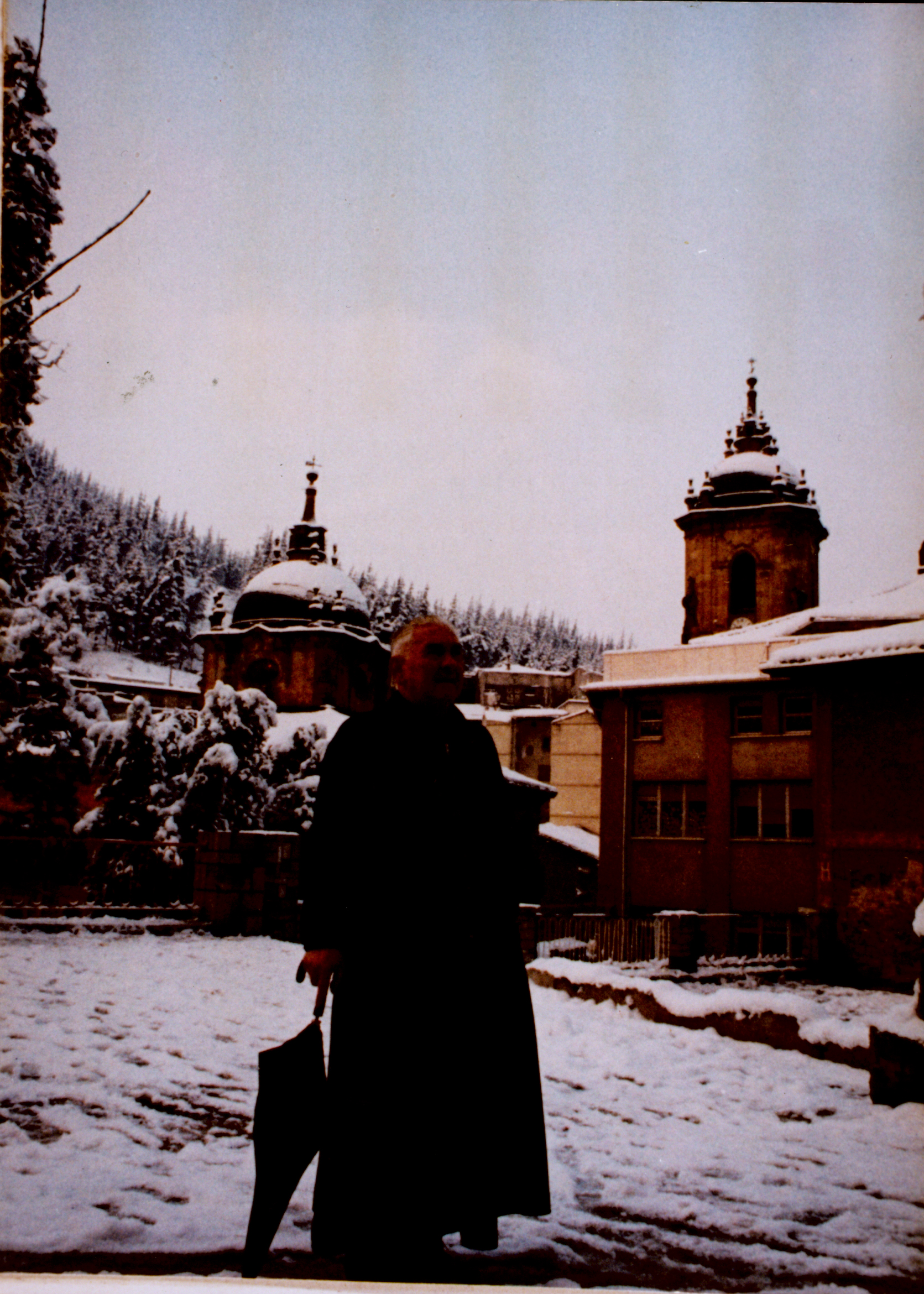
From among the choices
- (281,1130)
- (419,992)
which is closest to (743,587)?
(419,992)

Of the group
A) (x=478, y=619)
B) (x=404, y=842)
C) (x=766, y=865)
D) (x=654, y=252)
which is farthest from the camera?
(x=766, y=865)

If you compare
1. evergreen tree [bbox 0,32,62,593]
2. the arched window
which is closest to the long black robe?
evergreen tree [bbox 0,32,62,593]

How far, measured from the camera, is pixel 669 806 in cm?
602

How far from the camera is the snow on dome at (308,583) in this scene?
363 cm

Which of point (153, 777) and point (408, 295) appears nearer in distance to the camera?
point (408, 295)

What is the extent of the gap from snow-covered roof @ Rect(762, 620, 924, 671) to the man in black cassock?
242 cm

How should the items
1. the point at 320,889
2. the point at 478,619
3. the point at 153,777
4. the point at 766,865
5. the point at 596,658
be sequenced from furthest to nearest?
the point at 766,865, the point at 153,777, the point at 596,658, the point at 478,619, the point at 320,889

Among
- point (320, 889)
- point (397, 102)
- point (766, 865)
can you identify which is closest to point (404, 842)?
point (320, 889)

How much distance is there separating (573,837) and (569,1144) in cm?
325

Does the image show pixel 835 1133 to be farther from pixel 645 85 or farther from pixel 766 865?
pixel 645 85

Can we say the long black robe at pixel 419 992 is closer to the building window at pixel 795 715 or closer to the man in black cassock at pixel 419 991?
the man in black cassock at pixel 419 991

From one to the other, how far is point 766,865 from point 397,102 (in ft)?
15.3

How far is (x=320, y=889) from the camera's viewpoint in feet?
6.88

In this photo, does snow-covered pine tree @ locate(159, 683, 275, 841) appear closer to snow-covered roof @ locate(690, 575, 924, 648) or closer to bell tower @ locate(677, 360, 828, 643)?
bell tower @ locate(677, 360, 828, 643)
